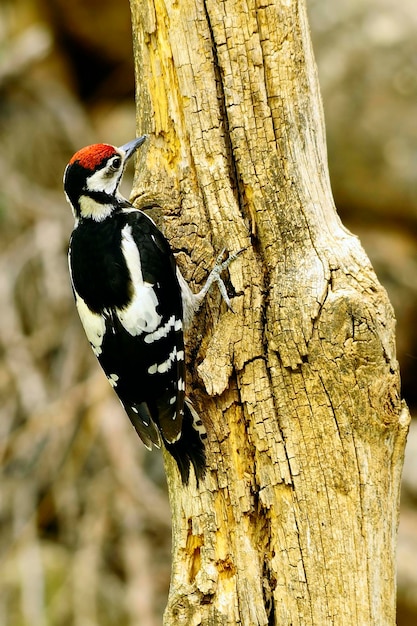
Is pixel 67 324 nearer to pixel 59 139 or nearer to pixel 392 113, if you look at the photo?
pixel 59 139

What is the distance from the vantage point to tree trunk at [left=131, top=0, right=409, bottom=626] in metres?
2.22

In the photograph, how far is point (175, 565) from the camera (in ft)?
7.84

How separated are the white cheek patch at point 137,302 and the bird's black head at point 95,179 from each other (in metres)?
0.34

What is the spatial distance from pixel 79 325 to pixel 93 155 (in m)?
2.51

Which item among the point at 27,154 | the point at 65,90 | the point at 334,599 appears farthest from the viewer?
the point at 65,90

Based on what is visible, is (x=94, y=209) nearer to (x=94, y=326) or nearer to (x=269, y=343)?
(x=94, y=326)

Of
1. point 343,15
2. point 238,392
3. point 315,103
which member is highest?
point 343,15

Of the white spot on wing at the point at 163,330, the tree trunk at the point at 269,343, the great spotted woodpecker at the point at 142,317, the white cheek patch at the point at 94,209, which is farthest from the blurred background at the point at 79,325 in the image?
the tree trunk at the point at 269,343

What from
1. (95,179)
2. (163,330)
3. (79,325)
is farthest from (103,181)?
(79,325)

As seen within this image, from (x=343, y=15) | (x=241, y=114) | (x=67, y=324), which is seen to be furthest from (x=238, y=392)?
(x=343, y=15)

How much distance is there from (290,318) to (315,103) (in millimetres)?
741

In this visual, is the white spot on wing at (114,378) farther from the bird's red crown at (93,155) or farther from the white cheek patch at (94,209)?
the bird's red crown at (93,155)

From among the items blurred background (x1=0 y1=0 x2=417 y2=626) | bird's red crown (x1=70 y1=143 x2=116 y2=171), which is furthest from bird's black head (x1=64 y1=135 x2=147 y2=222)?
blurred background (x1=0 y1=0 x2=417 y2=626)

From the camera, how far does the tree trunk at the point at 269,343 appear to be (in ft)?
7.29
